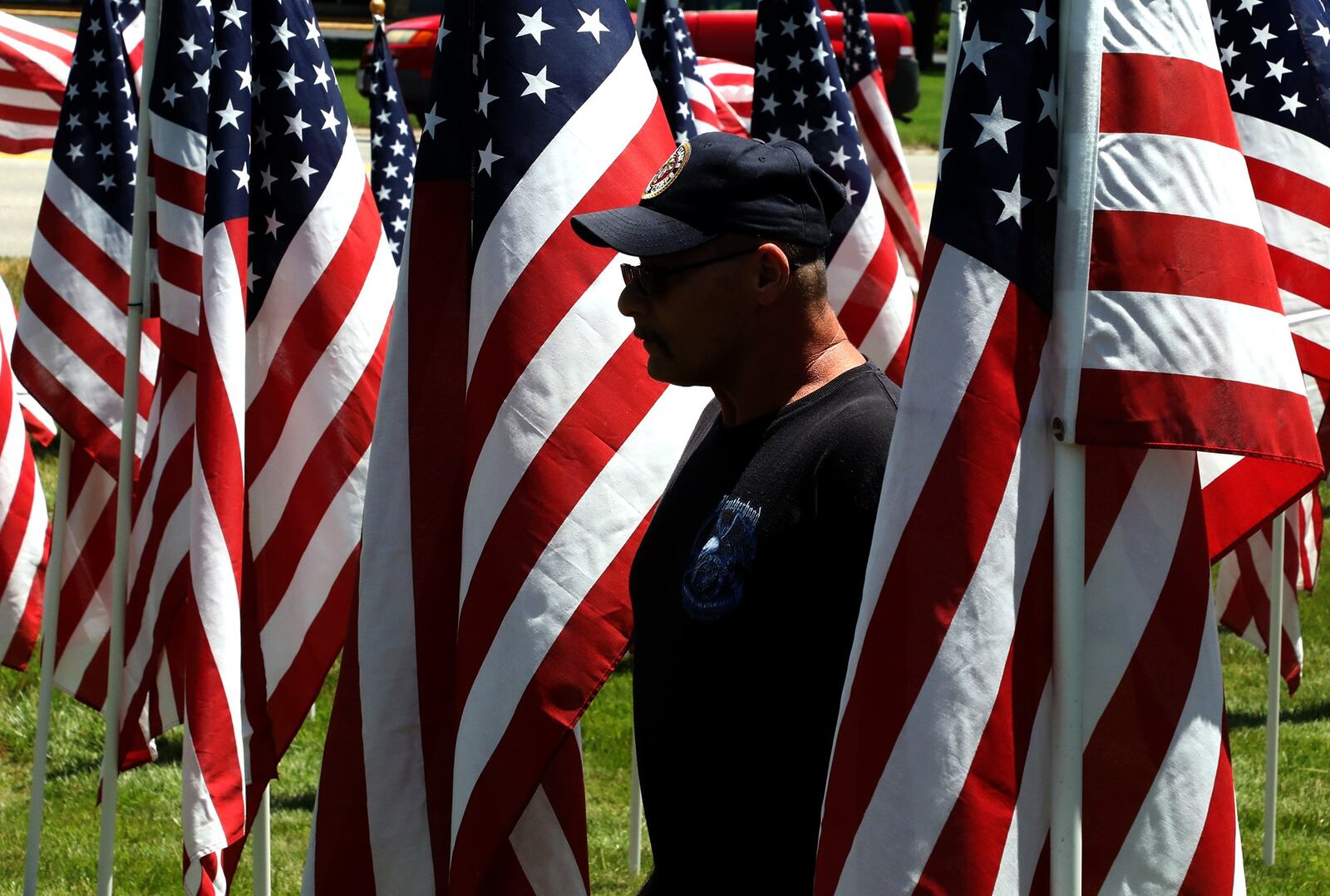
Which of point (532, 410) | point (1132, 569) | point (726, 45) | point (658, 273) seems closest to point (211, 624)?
point (532, 410)

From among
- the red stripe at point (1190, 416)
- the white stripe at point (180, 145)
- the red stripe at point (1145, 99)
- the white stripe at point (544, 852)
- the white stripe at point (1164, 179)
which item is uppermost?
the red stripe at point (1145, 99)

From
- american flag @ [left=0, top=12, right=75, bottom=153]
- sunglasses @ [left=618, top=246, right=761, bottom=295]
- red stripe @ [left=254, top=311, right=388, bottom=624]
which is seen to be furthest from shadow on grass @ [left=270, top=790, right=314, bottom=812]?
sunglasses @ [left=618, top=246, right=761, bottom=295]

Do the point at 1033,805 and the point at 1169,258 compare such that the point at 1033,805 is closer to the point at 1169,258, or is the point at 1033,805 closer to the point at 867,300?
the point at 1169,258

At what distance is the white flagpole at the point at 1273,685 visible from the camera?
233 inches

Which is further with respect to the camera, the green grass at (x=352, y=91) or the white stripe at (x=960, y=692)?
the green grass at (x=352, y=91)

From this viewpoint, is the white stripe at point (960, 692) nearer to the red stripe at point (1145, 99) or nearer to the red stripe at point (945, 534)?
the red stripe at point (945, 534)

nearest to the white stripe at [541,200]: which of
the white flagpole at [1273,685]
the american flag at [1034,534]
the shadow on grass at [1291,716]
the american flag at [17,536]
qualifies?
the american flag at [1034,534]

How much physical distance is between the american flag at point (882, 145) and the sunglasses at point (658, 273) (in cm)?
602

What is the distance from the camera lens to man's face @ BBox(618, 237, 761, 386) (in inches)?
105

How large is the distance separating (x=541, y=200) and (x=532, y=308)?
23 centimetres

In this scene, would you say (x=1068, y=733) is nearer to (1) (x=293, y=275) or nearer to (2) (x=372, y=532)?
(2) (x=372, y=532)

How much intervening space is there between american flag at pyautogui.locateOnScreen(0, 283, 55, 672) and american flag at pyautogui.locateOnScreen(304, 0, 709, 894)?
132 inches

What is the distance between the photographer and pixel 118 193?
18.3 feet

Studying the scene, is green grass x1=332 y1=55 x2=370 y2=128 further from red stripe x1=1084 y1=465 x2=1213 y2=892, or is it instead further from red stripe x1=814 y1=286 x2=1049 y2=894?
red stripe x1=1084 y1=465 x2=1213 y2=892
